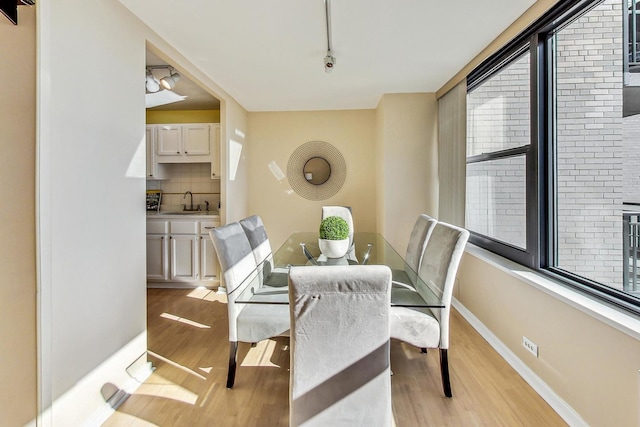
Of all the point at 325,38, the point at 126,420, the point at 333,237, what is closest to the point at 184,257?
the point at 126,420

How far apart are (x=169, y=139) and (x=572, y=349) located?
14.2 ft

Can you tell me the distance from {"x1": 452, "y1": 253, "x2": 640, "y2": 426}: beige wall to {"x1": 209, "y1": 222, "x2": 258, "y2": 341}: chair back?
179 centimetres

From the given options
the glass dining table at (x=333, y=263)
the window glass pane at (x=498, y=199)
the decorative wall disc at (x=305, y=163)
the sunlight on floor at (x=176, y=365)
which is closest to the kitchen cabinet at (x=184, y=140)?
the decorative wall disc at (x=305, y=163)

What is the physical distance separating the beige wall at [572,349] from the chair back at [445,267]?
0.58 m

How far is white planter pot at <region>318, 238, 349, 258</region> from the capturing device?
2.21 meters

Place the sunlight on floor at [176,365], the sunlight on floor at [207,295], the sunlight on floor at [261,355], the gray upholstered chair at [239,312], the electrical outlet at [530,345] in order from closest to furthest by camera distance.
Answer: the gray upholstered chair at [239,312] < the electrical outlet at [530,345] < the sunlight on floor at [176,365] < the sunlight on floor at [261,355] < the sunlight on floor at [207,295]

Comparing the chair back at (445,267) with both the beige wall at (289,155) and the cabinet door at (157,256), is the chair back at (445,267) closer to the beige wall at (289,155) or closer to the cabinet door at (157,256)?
the beige wall at (289,155)

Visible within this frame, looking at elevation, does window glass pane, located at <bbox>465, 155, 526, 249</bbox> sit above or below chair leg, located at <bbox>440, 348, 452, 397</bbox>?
above

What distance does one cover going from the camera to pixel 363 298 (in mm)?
1119

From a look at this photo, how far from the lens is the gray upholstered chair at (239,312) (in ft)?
5.77

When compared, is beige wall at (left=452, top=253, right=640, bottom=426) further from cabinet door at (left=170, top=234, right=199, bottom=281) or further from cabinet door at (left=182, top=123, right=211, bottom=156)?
cabinet door at (left=182, top=123, right=211, bottom=156)

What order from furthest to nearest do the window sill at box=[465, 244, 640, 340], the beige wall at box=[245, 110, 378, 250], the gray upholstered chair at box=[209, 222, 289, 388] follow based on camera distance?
the beige wall at box=[245, 110, 378, 250], the gray upholstered chair at box=[209, 222, 289, 388], the window sill at box=[465, 244, 640, 340]

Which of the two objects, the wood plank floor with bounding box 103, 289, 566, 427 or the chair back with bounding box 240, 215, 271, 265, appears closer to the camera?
the wood plank floor with bounding box 103, 289, 566, 427

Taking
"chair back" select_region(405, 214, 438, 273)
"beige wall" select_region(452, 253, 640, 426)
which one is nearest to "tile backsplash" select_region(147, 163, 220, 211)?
"chair back" select_region(405, 214, 438, 273)
